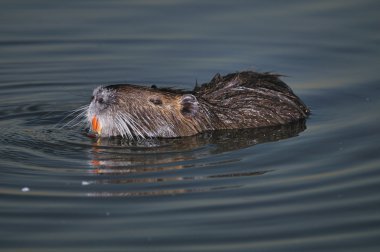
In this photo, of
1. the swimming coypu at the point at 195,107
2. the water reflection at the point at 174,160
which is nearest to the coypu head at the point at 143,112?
the swimming coypu at the point at 195,107

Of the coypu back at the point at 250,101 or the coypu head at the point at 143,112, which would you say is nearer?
the coypu head at the point at 143,112

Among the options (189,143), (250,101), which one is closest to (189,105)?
(189,143)

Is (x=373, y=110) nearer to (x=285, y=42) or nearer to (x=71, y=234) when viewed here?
(x=285, y=42)

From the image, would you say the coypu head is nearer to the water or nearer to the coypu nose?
the coypu nose

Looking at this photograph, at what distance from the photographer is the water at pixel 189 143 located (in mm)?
6562

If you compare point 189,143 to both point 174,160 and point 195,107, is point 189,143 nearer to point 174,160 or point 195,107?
point 195,107

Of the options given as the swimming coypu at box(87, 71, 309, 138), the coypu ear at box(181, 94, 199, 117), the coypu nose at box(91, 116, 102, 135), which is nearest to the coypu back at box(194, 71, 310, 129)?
the swimming coypu at box(87, 71, 309, 138)

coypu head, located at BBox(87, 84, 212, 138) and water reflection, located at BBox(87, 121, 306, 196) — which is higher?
coypu head, located at BBox(87, 84, 212, 138)

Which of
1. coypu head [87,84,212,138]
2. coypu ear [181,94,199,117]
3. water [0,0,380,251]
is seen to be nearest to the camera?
water [0,0,380,251]

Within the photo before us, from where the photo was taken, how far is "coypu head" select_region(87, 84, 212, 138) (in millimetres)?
8766

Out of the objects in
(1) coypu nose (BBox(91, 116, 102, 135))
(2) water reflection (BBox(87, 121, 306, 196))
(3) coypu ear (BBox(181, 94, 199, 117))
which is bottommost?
(2) water reflection (BBox(87, 121, 306, 196))

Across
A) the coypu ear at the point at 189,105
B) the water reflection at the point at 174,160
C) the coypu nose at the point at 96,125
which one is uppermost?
the coypu ear at the point at 189,105

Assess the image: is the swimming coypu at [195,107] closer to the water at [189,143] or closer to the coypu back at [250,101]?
the coypu back at [250,101]

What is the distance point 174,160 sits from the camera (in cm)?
818
